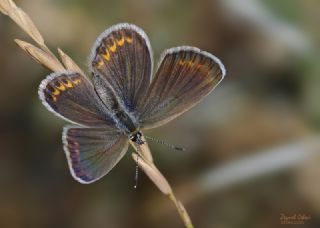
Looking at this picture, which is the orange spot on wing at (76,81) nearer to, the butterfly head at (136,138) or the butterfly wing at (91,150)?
the butterfly wing at (91,150)

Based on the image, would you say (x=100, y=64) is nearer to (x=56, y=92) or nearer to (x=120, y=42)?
(x=120, y=42)

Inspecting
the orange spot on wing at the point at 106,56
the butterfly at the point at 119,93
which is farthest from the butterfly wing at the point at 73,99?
the orange spot on wing at the point at 106,56

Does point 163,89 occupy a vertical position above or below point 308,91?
above

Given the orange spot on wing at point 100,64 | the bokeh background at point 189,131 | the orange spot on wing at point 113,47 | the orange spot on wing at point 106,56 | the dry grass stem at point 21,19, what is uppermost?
the dry grass stem at point 21,19

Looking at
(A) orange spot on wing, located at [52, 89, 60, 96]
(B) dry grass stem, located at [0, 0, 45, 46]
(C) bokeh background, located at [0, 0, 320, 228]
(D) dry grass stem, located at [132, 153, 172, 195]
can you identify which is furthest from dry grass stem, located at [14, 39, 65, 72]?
(C) bokeh background, located at [0, 0, 320, 228]

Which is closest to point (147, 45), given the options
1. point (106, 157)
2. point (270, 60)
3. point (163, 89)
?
point (163, 89)

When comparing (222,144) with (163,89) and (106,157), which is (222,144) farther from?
(106,157)

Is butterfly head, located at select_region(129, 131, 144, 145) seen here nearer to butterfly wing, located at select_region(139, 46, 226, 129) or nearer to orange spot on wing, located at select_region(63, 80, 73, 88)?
butterfly wing, located at select_region(139, 46, 226, 129)

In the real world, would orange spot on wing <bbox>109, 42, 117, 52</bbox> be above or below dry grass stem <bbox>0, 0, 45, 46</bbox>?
below
